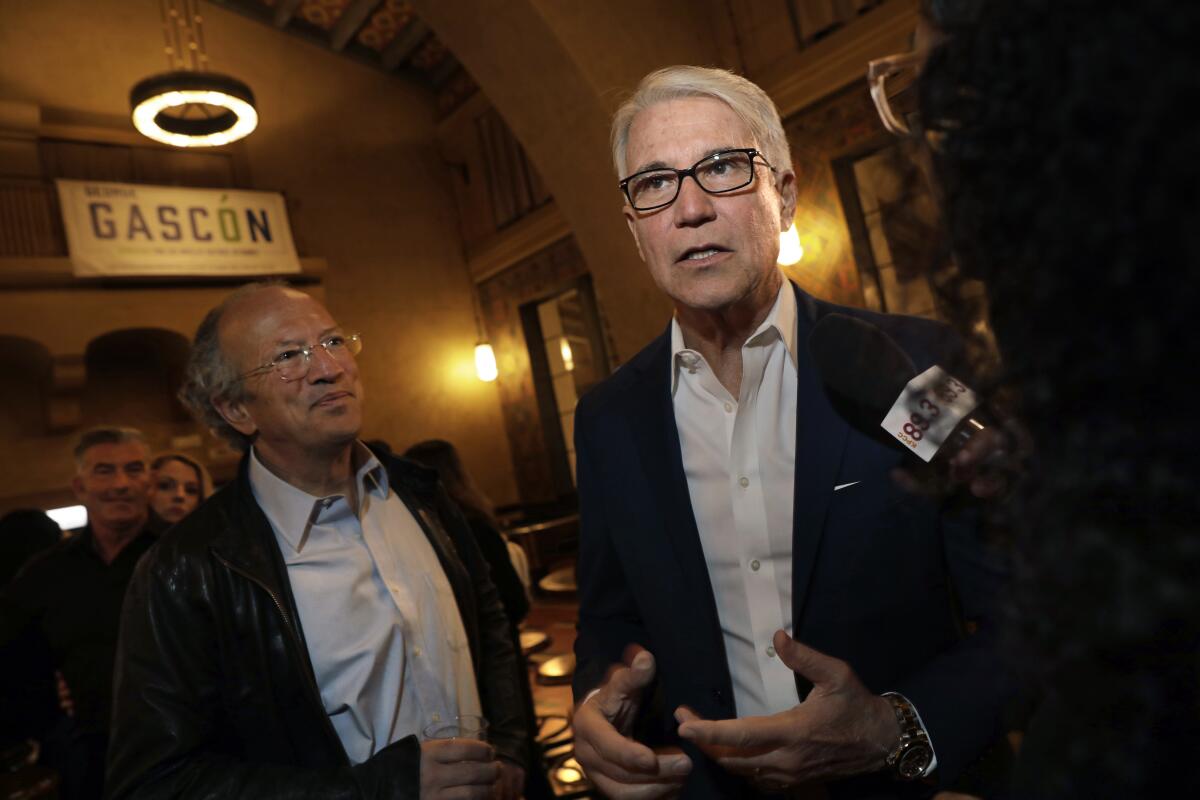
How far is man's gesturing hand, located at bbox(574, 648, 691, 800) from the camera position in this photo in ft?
3.46

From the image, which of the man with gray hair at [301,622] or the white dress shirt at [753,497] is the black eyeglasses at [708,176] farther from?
the man with gray hair at [301,622]

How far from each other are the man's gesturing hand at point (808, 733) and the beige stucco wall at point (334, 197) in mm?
8192

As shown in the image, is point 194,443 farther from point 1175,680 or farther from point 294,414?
point 1175,680

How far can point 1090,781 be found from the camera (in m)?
0.37

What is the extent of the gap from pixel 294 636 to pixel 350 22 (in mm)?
9764

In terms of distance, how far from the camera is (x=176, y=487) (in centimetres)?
378

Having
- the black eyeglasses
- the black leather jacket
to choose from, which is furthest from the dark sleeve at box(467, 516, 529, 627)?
the black eyeglasses

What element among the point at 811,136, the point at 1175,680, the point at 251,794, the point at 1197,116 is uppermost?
the point at 811,136

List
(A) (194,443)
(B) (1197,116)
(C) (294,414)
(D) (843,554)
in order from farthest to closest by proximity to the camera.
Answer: (A) (194,443) < (C) (294,414) < (D) (843,554) < (B) (1197,116)

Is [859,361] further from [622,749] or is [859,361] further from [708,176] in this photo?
[622,749]

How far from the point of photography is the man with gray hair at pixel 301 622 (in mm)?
1396

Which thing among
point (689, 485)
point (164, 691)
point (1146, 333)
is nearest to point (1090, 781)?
point (1146, 333)

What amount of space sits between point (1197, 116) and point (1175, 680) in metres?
0.25

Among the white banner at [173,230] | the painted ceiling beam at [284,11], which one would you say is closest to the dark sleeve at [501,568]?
the white banner at [173,230]
